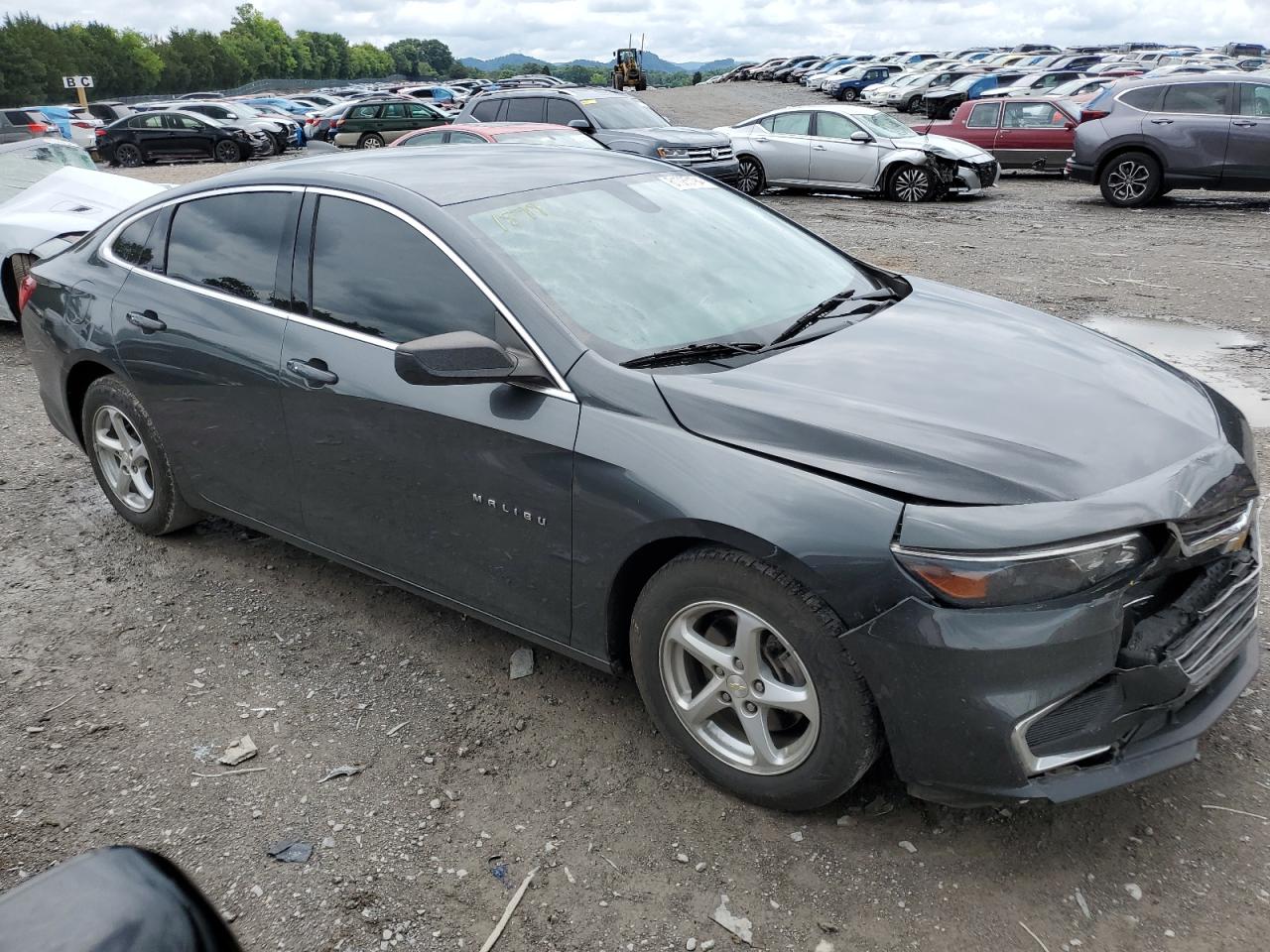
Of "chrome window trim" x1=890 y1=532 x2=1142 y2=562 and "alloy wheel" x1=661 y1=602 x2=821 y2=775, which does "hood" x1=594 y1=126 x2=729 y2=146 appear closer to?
"alloy wheel" x1=661 y1=602 x2=821 y2=775

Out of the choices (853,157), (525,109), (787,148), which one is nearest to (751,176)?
(787,148)

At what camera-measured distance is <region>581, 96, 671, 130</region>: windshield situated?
1612 cm

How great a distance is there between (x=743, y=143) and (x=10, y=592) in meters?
14.7

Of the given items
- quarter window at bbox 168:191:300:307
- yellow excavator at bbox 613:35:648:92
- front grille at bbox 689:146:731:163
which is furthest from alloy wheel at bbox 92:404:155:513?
yellow excavator at bbox 613:35:648:92

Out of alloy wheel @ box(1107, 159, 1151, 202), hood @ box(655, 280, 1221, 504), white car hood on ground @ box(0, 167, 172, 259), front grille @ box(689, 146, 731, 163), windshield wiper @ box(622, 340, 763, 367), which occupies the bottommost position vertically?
alloy wheel @ box(1107, 159, 1151, 202)

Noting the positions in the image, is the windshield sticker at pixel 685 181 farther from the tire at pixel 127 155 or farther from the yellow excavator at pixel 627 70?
the yellow excavator at pixel 627 70

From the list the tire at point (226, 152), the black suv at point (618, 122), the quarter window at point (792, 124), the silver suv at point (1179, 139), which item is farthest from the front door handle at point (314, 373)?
the tire at point (226, 152)

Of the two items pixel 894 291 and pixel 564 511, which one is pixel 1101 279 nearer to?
pixel 894 291

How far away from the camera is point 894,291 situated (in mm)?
3926

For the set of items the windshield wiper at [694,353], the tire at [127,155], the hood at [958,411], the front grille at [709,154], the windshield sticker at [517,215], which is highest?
the windshield sticker at [517,215]

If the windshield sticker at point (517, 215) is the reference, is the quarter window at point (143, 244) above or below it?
below

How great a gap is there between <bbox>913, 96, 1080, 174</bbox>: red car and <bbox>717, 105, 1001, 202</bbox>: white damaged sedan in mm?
2130

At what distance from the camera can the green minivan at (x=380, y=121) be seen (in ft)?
94.8

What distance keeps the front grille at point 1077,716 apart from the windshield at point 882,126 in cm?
1525
